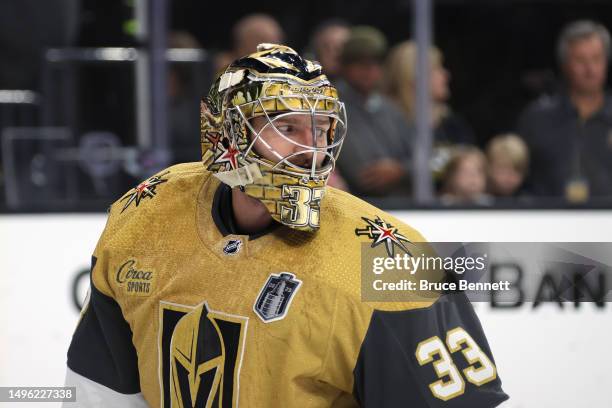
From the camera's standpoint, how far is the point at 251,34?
3.85 metres

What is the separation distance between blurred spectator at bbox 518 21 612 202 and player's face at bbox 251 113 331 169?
2.19 metres

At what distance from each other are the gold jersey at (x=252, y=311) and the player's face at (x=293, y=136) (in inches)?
3.5

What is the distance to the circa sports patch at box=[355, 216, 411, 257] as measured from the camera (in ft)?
5.44

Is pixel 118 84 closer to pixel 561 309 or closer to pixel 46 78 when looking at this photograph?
pixel 46 78

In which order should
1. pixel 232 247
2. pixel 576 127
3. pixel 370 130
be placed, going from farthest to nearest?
pixel 576 127 → pixel 370 130 → pixel 232 247

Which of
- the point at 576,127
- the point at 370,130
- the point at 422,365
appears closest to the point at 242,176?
the point at 422,365

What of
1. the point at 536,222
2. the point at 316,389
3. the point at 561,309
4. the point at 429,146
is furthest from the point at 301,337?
the point at 429,146

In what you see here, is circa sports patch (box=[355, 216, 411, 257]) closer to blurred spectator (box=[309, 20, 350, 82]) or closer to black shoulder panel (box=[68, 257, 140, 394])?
black shoulder panel (box=[68, 257, 140, 394])

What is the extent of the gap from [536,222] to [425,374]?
5.79 ft

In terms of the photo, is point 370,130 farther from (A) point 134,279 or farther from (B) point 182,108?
(A) point 134,279

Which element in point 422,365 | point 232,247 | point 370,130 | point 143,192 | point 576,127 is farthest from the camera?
point 576,127

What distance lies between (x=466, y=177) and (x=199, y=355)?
223 cm

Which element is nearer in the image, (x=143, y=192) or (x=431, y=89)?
(x=143, y=192)

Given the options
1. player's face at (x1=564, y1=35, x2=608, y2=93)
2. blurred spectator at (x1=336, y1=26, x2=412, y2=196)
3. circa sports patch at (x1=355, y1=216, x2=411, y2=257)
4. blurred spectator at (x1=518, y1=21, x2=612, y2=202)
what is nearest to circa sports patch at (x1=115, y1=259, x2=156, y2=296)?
circa sports patch at (x1=355, y1=216, x2=411, y2=257)
